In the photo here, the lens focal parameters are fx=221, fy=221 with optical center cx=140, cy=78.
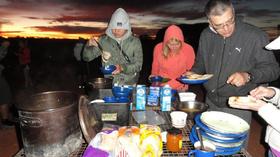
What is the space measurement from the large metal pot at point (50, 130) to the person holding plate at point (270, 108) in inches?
52.2

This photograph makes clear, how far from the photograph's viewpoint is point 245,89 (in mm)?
2605

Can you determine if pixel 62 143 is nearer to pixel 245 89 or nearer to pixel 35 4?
Result: pixel 245 89

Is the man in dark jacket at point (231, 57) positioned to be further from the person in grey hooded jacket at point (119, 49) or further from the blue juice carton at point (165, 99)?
the person in grey hooded jacket at point (119, 49)

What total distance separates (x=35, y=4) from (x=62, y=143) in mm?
6203

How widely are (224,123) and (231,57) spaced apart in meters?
1.01

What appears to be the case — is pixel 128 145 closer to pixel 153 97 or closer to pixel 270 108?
pixel 270 108

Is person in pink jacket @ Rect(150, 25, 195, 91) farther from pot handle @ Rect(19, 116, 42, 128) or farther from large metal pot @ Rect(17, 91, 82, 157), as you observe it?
pot handle @ Rect(19, 116, 42, 128)

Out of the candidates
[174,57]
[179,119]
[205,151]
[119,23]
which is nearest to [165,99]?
[179,119]

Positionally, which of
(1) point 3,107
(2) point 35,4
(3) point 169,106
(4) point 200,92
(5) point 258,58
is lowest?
(4) point 200,92

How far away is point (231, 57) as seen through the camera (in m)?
2.58

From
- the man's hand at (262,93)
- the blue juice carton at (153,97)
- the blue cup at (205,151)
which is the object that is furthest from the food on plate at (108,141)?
the man's hand at (262,93)

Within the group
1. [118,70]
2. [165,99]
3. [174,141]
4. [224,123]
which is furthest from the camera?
[118,70]

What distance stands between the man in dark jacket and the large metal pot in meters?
1.52

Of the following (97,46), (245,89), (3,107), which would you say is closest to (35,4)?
(3,107)
